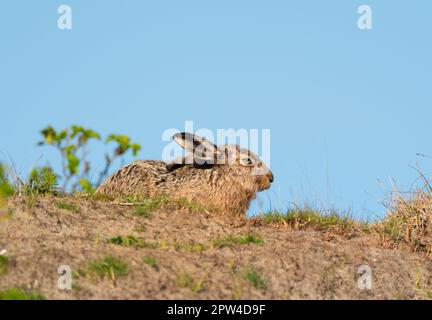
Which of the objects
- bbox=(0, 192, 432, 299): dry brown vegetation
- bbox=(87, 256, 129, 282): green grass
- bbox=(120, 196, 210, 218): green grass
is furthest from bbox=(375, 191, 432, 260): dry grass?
bbox=(87, 256, 129, 282): green grass

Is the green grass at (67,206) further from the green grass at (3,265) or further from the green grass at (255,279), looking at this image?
the green grass at (255,279)

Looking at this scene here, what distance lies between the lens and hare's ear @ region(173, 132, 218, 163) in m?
13.5

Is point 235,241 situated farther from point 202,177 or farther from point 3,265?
point 3,265

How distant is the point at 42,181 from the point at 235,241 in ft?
9.50

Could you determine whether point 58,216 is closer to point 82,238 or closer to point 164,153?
point 82,238

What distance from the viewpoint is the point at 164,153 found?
46.3 ft

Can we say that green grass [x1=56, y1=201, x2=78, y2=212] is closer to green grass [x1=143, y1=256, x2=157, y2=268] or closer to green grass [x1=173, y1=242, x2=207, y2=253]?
green grass [x1=173, y1=242, x2=207, y2=253]

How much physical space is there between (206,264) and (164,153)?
178 inches

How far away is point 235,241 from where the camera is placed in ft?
35.2

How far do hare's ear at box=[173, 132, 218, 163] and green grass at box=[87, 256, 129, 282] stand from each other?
4245 millimetres

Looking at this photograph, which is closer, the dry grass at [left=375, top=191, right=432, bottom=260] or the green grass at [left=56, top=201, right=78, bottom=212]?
the green grass at [left=56, top=201, right=78, bottom=212]

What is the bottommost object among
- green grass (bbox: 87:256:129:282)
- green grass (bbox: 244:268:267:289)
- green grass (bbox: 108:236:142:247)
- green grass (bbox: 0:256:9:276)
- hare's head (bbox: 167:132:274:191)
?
green grass (bbox: 244:268:267:289)

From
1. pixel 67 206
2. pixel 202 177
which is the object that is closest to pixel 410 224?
pixel 202 177
